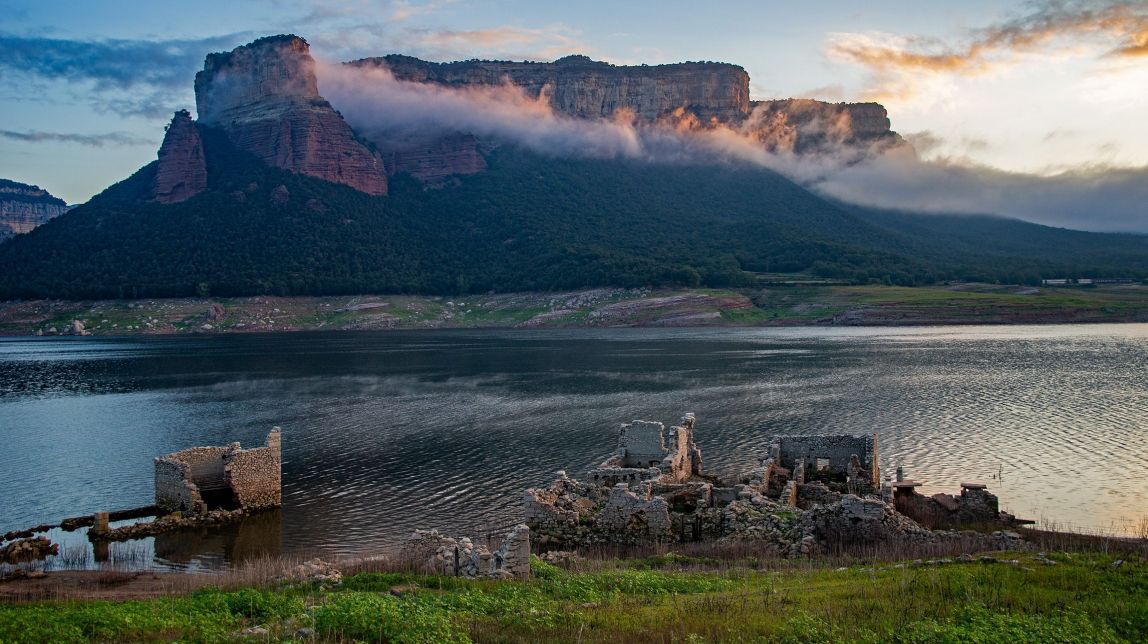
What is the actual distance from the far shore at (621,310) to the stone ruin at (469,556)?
460 ft

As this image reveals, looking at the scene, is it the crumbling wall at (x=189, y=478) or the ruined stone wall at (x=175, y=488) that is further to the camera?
the crumbling wall at (x=189, y=478)

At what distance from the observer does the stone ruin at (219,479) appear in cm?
3306

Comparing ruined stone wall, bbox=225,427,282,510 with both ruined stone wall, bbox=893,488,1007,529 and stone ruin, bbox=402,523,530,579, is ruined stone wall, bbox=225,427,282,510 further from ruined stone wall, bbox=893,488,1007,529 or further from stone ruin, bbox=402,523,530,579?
ruined stone wall, bbox=893,488,1007,529

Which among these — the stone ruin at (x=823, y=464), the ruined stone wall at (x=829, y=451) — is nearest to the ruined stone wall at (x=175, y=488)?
the stone ruin at (x=823, y=464)

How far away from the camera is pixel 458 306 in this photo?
186500 millimetres

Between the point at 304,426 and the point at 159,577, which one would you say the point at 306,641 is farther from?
the point at 304,426

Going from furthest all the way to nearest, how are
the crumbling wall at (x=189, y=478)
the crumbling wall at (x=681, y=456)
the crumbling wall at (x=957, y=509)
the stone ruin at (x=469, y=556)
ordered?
1. the crumbling wall at (x=189, y=478)
2. the crumbling wall at (x=681, y=456)
3. the crumbling wall at (x=957, y=509)
4. the stone ruin at (x=469, y=556)

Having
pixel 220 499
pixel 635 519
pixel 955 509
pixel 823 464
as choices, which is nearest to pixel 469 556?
pixel 635 519

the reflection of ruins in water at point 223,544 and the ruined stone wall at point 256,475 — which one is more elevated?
the ruined stone wall at point 256,475

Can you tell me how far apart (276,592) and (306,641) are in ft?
19.6

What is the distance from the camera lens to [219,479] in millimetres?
34562

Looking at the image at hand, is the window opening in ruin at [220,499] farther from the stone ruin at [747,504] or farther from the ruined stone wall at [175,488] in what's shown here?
the stone ruin at [747,504]

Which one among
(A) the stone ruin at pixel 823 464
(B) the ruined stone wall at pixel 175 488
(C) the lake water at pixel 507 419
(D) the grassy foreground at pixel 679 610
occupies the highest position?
(D) the grassy foreground at pixel 679 610

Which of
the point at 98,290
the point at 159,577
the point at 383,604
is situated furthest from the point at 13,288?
the point at 383,604
